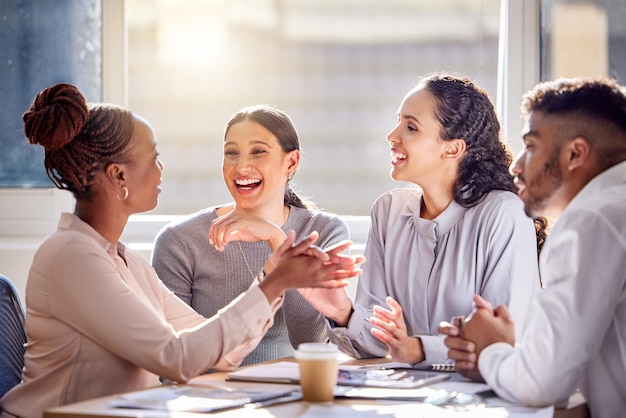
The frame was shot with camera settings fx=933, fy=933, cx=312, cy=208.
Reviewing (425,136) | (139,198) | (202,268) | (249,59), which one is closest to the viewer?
(139,198)

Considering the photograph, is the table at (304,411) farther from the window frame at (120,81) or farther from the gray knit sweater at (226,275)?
the window frame at (120,81)

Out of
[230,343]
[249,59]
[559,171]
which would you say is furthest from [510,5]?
[230,343]

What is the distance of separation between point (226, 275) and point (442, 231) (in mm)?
726

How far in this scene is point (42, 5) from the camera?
12.6ft

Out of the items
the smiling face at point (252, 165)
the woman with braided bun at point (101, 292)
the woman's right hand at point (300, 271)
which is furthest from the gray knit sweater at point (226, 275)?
the woman's right hand at point (300, 271)

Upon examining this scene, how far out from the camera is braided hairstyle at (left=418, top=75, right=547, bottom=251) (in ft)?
9.01

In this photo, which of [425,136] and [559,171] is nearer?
[559,171]

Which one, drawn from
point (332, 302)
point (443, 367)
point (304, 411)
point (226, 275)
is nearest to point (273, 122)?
point (226, 275)

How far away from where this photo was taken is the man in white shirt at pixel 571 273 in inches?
68.1

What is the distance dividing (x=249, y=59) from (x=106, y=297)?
2519mm

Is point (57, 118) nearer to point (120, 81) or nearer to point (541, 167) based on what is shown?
point (541, 167)

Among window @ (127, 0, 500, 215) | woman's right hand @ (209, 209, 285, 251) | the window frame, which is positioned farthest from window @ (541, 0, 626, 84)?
woman's right hand @ (209, 209, 285, 251)

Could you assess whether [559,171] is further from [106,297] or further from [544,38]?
[544,38]

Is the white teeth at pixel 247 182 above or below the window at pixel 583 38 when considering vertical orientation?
below
